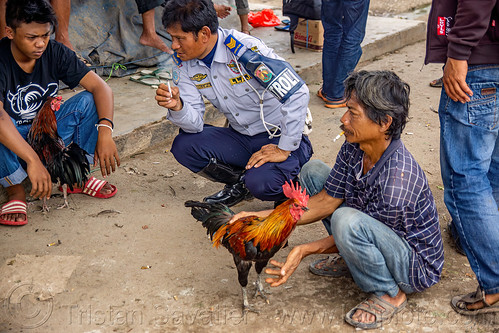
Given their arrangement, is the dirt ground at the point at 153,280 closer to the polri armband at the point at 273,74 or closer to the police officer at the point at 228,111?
the police officer at the point at 228,111

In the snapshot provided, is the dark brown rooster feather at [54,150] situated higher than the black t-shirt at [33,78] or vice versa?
the black t-shirt at [33,78]

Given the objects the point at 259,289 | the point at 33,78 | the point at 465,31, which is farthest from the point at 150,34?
the point at 465,31

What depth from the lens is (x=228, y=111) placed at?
12.6 feet

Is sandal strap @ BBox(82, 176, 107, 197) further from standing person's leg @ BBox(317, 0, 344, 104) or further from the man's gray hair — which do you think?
standing person's leg @ BBox(317, 0, 344, 104)

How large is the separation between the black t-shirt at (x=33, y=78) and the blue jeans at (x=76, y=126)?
0.12 metres

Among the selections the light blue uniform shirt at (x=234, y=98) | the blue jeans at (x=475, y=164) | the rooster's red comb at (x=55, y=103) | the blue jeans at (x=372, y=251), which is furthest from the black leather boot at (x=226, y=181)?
the blue jeans at (x=475, y=164)

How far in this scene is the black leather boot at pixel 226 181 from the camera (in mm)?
3885

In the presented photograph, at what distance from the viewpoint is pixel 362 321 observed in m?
2.87

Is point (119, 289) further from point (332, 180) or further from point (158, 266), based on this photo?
point (332, 180)

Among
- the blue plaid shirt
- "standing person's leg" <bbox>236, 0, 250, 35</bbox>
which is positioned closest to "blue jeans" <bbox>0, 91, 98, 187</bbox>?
the blue plaid shirt

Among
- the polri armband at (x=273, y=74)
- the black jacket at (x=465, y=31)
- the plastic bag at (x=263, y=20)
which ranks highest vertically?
the black jacket at (x=465, y=31)

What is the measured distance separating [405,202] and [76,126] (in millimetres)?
2404

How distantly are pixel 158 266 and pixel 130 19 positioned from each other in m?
3.64

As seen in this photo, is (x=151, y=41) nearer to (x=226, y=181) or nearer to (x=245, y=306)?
(x=226, y=181)
